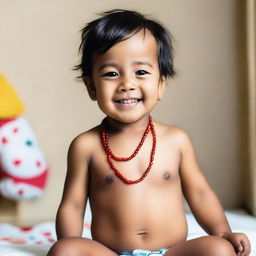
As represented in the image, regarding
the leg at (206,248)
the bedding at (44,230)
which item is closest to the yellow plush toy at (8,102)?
the bedding at (44,230)

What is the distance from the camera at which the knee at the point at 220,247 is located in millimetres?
1001

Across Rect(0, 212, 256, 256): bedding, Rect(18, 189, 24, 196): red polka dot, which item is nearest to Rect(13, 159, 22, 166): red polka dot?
Rect(18, 189, 24, 196): red polka dot

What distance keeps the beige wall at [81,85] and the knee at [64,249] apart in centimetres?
103

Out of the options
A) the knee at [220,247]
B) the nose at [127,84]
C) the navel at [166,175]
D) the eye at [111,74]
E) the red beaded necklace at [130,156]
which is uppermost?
the eye at [111,74]

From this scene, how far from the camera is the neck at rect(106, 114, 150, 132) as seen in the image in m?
1.17

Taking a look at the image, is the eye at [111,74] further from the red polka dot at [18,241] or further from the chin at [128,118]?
the red polka dot at [18,241]

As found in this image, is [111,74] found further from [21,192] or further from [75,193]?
[21,192]

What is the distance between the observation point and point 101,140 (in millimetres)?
1178

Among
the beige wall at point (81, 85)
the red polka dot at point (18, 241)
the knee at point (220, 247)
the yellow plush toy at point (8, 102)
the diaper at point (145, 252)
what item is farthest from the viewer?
the beige wall at point (81, 85)

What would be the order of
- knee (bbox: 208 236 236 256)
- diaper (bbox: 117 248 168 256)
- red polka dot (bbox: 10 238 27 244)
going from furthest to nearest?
red polka dot (bbox: 10 238 27 244), diaper (bbox: 117 248 168 256), knee (bbox: 208 236 236 256)

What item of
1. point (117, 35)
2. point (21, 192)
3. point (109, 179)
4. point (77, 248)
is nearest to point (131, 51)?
point (117, 35)

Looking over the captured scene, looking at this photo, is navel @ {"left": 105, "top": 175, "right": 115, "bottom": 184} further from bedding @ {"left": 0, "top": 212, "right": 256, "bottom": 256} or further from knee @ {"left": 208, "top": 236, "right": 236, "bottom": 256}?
bedding @ {"left": 0, "top": 212, "right": 256, "bottom": 256}

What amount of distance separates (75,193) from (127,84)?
0.28 meters

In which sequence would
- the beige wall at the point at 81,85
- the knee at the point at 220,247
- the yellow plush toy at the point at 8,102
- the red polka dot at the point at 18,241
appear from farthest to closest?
the beige wall at the point at 81,85 → the yellow plush toy at the point at 8,102 → the red polka dot at the point at 18,241 → the knee at the point at 220,247
